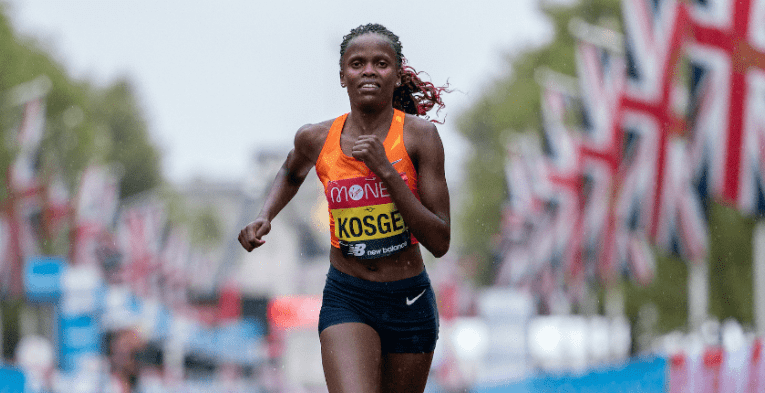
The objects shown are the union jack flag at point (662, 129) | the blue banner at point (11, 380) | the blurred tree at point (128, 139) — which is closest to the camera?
the blue banner at point (11, 380)

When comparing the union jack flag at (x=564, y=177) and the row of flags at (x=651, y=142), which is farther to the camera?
the union jack flag at (x=564, y=177)

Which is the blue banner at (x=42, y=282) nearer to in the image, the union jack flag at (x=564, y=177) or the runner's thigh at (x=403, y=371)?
the union jack flag at (x=564, y=177)

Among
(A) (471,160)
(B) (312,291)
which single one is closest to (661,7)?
(A) (471,160)

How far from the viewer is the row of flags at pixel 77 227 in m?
22.8

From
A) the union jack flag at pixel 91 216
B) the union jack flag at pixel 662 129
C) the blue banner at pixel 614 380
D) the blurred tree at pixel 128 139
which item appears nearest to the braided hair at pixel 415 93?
the blue banner at pixel 614 380

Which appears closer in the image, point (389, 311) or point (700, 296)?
point (389, 311)

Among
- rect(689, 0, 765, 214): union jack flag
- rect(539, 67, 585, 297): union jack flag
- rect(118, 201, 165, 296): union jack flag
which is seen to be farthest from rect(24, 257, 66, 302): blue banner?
rect(689, 0, 765, 214): union jack flag

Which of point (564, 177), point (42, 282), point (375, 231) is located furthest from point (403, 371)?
point (564, 177)

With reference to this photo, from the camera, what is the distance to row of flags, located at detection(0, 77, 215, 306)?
74.8ft

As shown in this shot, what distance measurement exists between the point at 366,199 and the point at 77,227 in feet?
94.7

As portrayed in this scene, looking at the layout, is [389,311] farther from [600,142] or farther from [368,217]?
[600,142]

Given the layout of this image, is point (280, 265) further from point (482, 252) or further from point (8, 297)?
point (8, 297)

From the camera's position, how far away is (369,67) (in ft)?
13.4

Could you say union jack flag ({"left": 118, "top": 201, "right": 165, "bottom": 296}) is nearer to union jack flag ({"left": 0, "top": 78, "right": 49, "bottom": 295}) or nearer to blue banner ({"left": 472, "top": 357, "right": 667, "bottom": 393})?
union jack flag ({"left": 0, "top": 78, "right": 49, "bottom": 295})
